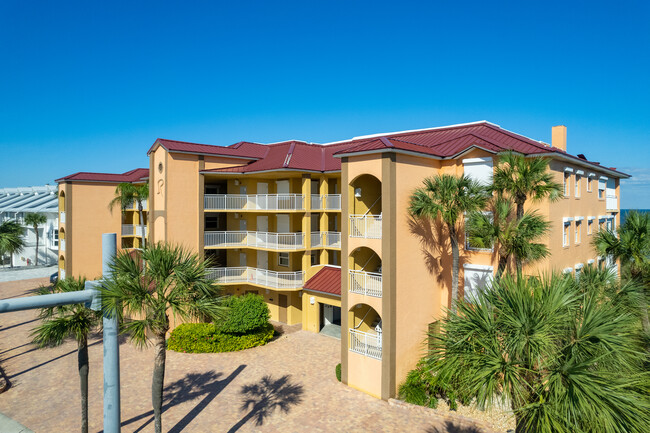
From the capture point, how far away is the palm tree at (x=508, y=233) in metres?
15.0

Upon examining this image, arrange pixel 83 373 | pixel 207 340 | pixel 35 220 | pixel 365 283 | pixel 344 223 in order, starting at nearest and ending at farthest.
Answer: pixel 83 373 → pixel 365 283 → pixel 344 223 → pixel 207 340 → pixel 35 220

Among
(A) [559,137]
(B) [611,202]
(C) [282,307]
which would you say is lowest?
(C) [282,307]

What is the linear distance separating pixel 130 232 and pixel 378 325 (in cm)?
2585

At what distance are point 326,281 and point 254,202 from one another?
292 inches

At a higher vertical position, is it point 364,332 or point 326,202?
point 326,202

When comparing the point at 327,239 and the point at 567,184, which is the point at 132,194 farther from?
the point at 567,184

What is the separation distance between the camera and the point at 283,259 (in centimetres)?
2750

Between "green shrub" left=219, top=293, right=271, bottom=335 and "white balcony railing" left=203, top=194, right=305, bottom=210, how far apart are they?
6278mm

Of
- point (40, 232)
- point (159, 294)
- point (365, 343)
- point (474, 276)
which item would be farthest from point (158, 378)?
point (40, 232)

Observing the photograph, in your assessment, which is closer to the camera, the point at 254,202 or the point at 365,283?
the point at 365,283

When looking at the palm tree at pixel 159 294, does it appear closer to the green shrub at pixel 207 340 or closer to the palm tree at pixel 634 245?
the green shrub at pixel 207 340

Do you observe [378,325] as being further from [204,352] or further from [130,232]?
[130,232]

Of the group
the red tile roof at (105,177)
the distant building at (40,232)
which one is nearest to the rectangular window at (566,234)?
the red tile roof at (105,177)

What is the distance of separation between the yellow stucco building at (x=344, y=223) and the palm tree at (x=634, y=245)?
2.10m
